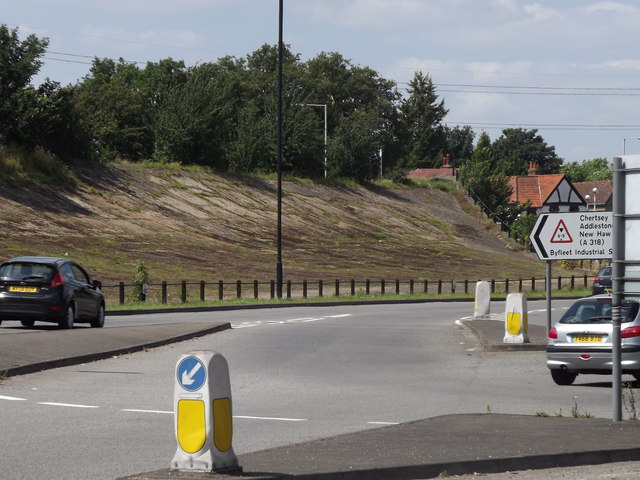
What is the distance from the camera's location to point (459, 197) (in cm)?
10644

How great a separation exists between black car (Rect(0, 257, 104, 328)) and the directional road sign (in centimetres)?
1014

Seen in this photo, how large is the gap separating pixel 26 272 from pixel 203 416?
19.2m

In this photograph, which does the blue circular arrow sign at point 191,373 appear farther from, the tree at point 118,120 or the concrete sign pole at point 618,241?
the tree at point 118,120

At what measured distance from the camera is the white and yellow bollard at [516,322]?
80.2ft

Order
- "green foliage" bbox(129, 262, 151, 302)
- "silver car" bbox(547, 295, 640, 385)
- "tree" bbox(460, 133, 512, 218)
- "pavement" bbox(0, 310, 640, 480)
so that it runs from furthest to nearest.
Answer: "tree" bbox(460, 133, 512, 218) < "green foliage" bbox(129, 262, 151, 302) < "silver car" bbox(547, 295, 640, 385) < "pavement" bbox(0, 310, 640, 480)

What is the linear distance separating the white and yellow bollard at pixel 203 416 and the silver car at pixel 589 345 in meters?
10.3

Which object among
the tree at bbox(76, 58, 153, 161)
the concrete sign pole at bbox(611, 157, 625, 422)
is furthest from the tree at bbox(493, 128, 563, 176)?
the concrete sign pole at bbox(611, 157, 625, 422)

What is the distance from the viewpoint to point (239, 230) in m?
76.0

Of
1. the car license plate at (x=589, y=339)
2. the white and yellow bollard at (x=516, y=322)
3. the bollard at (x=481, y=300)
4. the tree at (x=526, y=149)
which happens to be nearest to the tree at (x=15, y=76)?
the bollard at (x=481, y=300)

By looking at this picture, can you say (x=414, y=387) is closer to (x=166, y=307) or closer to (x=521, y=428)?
(x=521, y=428)

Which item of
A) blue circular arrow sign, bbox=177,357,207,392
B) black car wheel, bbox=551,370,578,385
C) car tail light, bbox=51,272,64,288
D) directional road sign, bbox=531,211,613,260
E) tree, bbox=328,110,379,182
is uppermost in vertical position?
tree, bbox=328,110,379,182

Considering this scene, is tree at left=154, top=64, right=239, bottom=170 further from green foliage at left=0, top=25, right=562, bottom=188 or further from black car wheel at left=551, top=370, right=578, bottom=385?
black car wheel at left=551, top=370, right=578, bottom=385

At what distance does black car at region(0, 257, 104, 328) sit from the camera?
2636 centimetres

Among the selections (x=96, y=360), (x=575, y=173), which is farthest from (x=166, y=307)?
(x=575, y=173)
